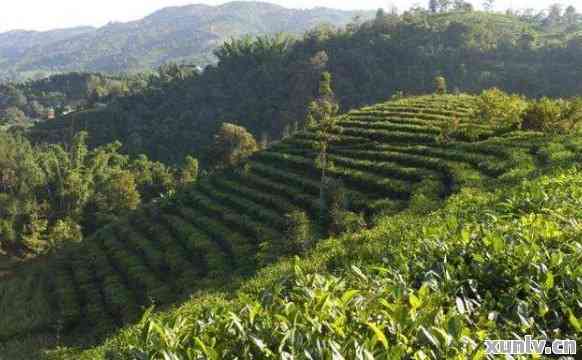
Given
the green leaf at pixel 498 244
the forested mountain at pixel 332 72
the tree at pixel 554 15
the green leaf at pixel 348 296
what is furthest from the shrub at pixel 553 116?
the tree at pixel 554 15

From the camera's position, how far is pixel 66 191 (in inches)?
2462

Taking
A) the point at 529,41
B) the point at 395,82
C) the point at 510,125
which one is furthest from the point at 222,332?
the point at 529,41

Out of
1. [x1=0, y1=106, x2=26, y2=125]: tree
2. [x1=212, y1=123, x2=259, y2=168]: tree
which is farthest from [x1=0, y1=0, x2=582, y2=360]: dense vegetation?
[x1=0, y1=106, x2=26, y2=125]: tree

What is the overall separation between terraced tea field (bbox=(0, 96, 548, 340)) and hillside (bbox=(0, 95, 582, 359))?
5.1 inches

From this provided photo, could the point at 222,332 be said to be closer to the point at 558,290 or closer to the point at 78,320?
the point at 558,290

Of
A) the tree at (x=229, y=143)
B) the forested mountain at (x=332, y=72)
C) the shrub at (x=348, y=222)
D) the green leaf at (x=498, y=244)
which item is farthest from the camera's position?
the forested mountain at (x=332, y=72)

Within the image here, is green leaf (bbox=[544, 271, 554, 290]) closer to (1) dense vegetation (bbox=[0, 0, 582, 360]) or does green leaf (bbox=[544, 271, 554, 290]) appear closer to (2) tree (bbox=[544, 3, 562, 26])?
(1) dense vegetation (bbox=[0, 0, 582, 360])

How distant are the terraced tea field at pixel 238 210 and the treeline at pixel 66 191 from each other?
13.5 meters

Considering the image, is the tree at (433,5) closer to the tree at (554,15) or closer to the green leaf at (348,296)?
the tree at (554,15)

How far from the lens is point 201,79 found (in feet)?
415

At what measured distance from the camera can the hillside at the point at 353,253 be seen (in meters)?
4.36

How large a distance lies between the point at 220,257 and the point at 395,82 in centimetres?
8098

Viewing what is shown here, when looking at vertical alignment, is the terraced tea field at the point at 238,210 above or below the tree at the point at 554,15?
below

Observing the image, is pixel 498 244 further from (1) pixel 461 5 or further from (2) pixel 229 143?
(1) pixel 461 5
